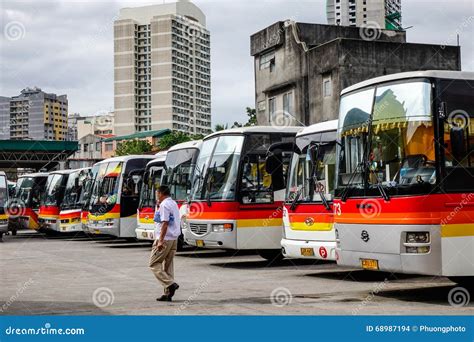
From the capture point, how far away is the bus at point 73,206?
30828mm

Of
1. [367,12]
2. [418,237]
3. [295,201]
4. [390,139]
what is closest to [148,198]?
[295,201]

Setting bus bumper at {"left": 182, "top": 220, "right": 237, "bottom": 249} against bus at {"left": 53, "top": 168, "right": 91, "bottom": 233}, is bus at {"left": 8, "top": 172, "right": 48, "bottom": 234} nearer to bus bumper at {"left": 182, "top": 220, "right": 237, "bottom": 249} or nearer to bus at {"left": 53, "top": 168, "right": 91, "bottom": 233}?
bus at {"left": 53, "top": 168, "right": 91, "bottom": 233}

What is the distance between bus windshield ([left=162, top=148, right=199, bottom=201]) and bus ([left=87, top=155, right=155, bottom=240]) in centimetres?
403

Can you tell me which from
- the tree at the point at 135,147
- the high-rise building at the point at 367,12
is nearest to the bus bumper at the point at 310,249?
the high-rise building at the point at 367,12

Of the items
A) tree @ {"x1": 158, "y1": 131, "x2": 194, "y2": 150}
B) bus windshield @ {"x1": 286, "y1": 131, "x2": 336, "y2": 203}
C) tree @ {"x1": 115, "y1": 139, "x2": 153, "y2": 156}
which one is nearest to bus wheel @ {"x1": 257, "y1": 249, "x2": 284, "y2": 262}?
bus windshield @ {"x1": 286, "y1": 131, "x2": 336, "y2": 203}

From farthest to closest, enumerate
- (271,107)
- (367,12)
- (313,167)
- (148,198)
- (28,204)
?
(367,12)
(271,107)
(28,204)
(148,198)
(313,167)

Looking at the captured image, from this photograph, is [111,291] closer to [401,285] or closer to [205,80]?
[401,285]

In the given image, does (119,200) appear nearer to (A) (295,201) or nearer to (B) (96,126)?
(A) (295,201)

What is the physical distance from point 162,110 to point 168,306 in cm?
13236

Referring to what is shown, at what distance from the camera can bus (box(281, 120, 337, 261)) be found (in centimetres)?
1398

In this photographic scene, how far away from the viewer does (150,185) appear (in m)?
23.9

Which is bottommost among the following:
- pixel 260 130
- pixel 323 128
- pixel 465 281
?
pixel 465 281

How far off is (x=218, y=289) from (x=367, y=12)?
5517cm

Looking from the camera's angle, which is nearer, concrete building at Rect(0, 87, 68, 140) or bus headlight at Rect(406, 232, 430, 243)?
bus headlight at Rect(406, 232, 430, 243)
